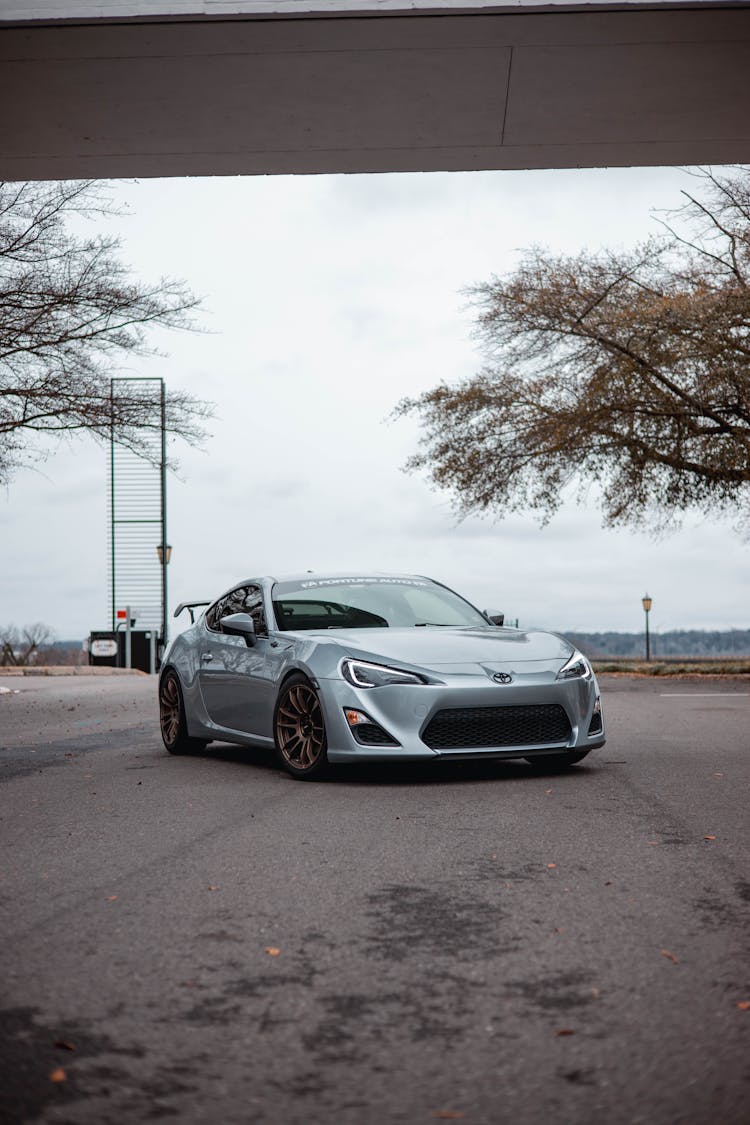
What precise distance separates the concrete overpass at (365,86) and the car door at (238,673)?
390 centimetres

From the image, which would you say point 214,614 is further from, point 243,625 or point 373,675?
point 373,675

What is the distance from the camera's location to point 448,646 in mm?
8742

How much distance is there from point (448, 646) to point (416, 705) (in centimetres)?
69

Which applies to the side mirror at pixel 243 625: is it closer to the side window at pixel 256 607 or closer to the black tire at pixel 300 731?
the side window at pixel 256 607

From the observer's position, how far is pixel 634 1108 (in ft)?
9.39

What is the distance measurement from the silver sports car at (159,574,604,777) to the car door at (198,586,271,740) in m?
0.01

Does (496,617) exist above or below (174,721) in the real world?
above

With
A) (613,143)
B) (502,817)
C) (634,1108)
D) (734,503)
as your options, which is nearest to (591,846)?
(502,817)

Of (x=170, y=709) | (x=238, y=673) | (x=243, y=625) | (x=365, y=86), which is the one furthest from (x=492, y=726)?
(x=365, y=86)

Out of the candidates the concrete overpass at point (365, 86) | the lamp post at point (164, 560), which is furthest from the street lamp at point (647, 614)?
the concrete overpass at point (365, 86)

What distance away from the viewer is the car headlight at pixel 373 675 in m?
8.30

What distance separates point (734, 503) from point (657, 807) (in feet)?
65.6

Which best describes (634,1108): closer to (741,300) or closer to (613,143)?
(613,143)

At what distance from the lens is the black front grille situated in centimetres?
824
